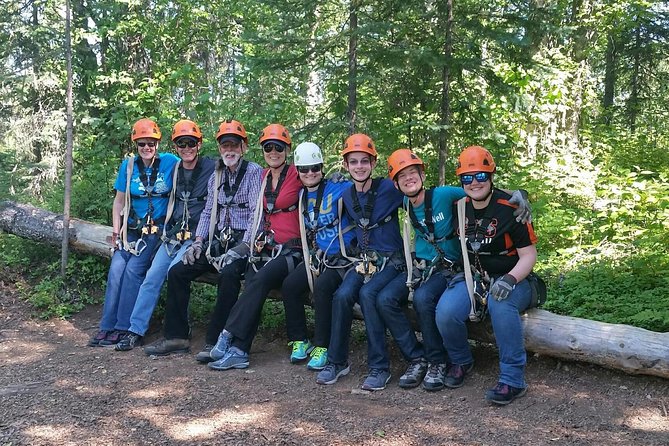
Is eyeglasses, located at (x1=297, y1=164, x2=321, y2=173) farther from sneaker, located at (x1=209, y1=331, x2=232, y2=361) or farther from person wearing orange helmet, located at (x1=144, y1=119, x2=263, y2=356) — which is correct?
Answer: sneaker, located at (x1=209, y1=331, x2=232, y2=361)

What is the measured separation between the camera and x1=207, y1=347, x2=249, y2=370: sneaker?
18.9ft

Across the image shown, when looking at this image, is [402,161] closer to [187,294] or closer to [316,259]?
[316,259]

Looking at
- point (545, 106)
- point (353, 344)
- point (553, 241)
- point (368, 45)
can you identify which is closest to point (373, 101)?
point (368, 45)

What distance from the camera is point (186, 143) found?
6.84 m

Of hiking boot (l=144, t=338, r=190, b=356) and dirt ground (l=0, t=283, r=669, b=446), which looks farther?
hiking boot (l=144, t=338, r=190, b=356)

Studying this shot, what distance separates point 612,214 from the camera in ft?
28.8

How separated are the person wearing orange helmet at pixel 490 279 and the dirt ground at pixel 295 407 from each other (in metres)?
0.24

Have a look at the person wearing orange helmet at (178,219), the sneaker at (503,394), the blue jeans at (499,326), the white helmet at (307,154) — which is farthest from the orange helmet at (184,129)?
the sneaker at (503,394)

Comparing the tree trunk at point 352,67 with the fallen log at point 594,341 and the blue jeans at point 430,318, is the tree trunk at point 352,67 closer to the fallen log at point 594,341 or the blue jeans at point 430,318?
the blue jeans at point 430,318

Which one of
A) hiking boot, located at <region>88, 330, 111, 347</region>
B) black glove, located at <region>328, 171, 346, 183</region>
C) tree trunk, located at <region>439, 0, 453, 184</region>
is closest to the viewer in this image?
black glove, located at <region>328, 171, 346, 183</region>

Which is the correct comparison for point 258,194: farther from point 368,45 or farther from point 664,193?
point 664,193

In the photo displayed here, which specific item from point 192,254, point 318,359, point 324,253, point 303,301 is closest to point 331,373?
point 318,359

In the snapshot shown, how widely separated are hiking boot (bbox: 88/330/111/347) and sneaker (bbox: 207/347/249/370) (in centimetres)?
172

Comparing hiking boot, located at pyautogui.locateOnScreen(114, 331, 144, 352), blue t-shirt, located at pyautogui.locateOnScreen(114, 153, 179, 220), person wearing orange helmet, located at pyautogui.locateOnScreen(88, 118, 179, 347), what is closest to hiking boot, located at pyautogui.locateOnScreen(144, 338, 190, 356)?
hiking boot, located at pyautogui.locateOnScreen(114, 331, 144, 352)
